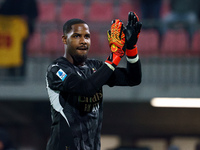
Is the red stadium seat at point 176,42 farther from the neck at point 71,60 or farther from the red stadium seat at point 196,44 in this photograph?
the neck at point 71,60

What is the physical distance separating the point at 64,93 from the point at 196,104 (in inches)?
359

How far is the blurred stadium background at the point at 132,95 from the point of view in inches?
460

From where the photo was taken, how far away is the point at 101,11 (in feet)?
55.6

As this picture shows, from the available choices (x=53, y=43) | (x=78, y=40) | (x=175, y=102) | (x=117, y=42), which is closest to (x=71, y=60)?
(x=78, y=40)

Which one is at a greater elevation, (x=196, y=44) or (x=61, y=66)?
(x=196, y=44)

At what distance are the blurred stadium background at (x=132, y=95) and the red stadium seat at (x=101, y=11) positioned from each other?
1415 mm

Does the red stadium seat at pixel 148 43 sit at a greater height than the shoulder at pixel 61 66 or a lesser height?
greater

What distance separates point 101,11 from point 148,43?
4.42 m

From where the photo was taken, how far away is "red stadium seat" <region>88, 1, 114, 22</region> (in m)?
16.6

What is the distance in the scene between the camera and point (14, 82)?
464 inches

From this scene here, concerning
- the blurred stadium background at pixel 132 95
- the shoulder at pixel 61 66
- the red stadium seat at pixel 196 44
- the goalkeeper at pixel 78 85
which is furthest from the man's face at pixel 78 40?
the red stadium seat at pixel 196 44

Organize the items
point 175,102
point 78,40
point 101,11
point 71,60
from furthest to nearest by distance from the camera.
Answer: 1. point 101,11
2. point 175,102
3. point 71,60
4. point 78,40

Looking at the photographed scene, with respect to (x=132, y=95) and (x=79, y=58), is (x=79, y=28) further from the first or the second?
(x=132, y=95)

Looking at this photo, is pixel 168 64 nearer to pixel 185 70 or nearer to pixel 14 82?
pixel 185 70
